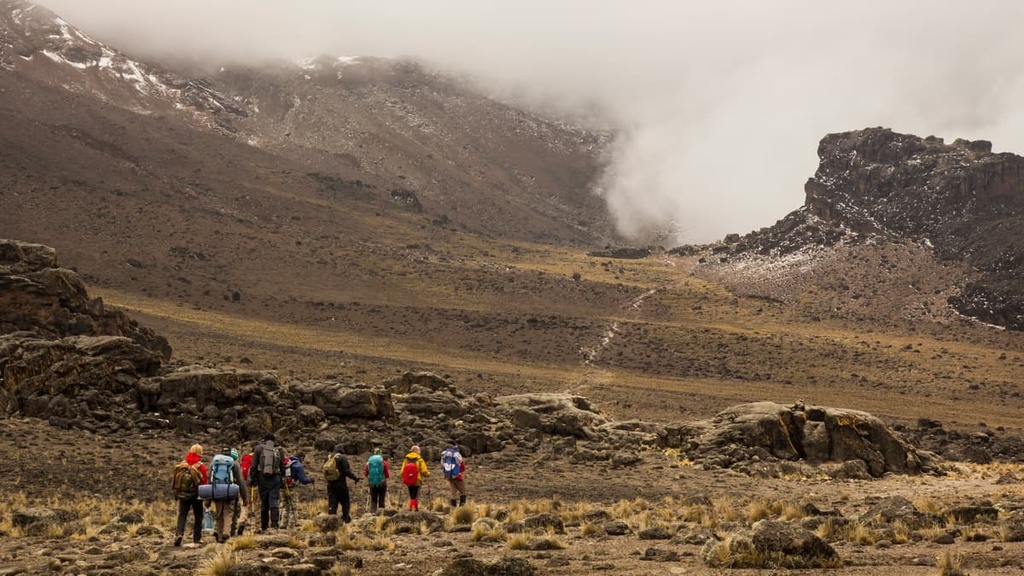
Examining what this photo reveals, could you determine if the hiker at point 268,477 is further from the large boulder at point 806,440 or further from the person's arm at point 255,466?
the large boulder at point 806,440

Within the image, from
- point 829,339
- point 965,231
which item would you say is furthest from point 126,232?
point 965,231

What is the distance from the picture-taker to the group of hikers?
55.5 ft

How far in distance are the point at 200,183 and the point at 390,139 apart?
55.6 m

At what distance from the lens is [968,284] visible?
97.8m

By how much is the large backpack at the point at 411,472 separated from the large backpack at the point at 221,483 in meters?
→ 5.10

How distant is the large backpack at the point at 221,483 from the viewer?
55.3 feet

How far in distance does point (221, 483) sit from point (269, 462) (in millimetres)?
1919

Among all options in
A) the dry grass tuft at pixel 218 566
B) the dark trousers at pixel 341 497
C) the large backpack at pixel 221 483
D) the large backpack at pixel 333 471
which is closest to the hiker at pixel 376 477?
the dark trousers at pixel 341 497

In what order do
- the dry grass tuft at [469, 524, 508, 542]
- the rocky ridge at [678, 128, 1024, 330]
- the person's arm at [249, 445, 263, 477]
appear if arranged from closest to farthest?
the dry grass tuft at [469, 524, 508, 542], the person's arm at [249, 445, 263, 477], the rocky ridge at [678, 128, 1024, 330]

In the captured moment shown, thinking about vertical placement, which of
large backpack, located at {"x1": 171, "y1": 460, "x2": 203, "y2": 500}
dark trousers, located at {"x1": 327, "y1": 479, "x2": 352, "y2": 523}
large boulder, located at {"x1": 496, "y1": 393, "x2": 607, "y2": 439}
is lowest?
dark trousers, located at {"x1": 327, "y1": 479, "x2": 352, "y2": 523}

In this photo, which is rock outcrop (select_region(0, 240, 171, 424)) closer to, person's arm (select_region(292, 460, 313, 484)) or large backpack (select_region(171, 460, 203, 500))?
person's arm (select_region(292, 460, 313, 484))

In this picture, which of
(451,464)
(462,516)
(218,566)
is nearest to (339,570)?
(218,566)

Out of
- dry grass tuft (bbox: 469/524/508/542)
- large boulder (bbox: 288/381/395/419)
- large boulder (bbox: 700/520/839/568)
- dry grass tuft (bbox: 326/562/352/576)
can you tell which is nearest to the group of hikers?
dry grass tuft (bbox: 469/524/508/542)

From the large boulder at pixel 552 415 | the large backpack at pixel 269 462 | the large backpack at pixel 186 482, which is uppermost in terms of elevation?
the large boulder at pixel 552 415
